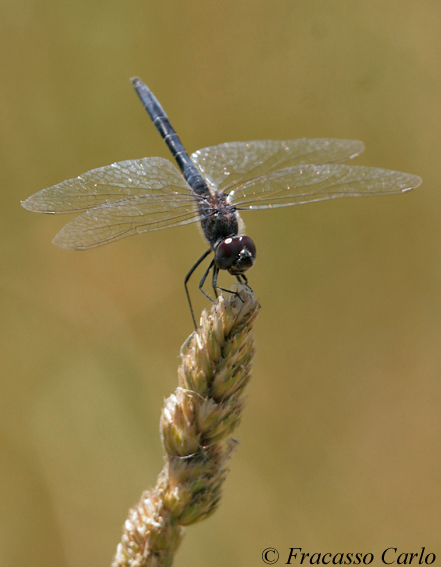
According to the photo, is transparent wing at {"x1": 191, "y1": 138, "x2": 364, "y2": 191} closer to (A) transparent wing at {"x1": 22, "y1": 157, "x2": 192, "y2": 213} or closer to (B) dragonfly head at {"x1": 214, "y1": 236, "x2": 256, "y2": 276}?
(A) transparent wing at {"x1": 22, "y1": 157, "x2": 192, "y2": 213}

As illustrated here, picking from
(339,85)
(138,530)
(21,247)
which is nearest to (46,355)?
(21,247)

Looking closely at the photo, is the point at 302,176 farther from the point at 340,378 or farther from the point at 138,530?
the point at 138,530
